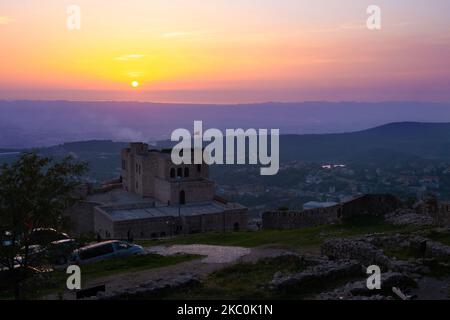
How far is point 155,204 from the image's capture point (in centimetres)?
4812

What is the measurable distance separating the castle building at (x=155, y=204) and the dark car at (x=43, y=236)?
24.7 metres

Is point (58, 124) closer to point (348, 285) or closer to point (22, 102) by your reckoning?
point (22, 102)

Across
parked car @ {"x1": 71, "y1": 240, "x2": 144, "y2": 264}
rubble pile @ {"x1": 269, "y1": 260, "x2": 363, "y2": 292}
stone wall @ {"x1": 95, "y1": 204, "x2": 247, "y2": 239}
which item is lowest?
stone wall @ {"x1": 95, "y1": 204, "x2": 247, "y2": 239}

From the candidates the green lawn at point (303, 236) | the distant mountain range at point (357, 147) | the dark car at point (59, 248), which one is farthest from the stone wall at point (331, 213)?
the distant mountain range at point (357, 147)

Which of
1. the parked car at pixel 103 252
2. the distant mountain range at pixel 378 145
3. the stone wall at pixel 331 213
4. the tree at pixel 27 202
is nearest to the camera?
the tree at pixel 27 202

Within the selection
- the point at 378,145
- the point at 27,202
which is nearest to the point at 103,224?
the point at 27,202

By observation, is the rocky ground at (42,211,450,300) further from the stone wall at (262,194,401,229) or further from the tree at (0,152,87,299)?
the stone wall at (262,194,401,229)

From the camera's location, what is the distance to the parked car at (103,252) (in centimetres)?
2246

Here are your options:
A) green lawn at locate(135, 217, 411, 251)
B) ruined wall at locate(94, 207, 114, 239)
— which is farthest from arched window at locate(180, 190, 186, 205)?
green lawn at locate(135, 217, 411, 251)

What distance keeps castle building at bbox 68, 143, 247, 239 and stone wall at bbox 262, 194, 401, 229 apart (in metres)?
10.7

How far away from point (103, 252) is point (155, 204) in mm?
25129

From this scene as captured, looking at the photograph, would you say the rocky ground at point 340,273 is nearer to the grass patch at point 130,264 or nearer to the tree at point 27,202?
the grass patch at point 130,264

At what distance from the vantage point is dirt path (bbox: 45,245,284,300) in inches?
664
